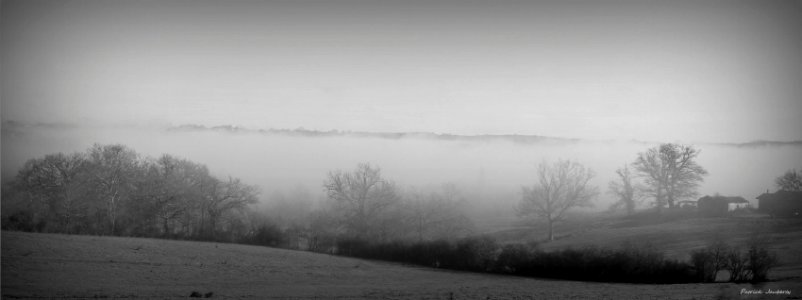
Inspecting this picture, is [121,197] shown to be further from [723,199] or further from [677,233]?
[723,199]

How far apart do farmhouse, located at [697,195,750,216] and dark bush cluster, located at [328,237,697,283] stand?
31.5 metres

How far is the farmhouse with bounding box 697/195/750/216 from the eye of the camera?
7406 cm

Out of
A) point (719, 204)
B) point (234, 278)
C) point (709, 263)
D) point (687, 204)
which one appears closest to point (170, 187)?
point (234, 278)

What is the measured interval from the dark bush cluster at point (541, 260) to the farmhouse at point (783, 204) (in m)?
29.1

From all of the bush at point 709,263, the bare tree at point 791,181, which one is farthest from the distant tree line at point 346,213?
the bare tree at point 791,181

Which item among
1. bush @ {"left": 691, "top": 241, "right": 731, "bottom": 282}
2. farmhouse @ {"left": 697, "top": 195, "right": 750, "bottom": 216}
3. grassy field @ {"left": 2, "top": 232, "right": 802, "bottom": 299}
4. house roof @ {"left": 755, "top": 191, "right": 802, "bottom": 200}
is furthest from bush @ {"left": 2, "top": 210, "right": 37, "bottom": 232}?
house roof @ {"left": 755, "top": 191, "right": 802, "bottom": 200}

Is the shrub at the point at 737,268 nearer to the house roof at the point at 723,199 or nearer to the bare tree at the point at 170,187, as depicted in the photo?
the house roof at the point at 723,199

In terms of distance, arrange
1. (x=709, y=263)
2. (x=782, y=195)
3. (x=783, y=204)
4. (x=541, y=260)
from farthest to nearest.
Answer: (x=782, y=195)
(x=783, y=204)
(x=541, y=260)
(x=709, y=263)

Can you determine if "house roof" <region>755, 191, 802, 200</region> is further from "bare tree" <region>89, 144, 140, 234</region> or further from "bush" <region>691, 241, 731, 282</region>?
Answer: "bare tree" <region>89, 144, 140, 234</region>

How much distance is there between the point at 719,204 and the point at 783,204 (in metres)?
8.72

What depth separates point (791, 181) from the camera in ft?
231

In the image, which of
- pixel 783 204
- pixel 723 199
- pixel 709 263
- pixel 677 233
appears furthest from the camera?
pixel 723 199

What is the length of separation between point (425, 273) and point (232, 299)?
2029 centimetres

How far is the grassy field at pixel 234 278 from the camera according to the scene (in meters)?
34.7
